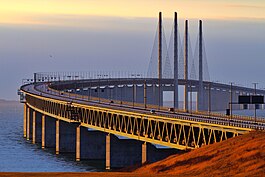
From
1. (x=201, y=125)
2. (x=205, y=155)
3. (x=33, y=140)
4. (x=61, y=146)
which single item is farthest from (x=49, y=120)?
(x=205, y=155)

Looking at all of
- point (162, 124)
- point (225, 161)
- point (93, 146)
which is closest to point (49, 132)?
point (93, 146)

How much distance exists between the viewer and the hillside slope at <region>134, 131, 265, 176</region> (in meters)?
56.2

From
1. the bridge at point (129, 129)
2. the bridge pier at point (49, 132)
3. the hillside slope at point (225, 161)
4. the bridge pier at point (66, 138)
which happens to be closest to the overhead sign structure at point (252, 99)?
the bridge at point (129, 129)

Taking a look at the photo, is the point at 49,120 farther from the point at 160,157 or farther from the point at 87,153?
the point at 160,157

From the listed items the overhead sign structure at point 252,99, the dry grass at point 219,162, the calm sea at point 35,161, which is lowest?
the calm sea at point 35,161

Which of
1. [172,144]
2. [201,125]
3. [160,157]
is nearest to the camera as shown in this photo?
[201,125]

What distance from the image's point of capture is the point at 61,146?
14362cm

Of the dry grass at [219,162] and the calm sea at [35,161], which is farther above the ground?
the dry grass at [219,162]

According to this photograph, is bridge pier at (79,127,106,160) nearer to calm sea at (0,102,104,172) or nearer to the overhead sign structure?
calm sea at (0,102,104,172)

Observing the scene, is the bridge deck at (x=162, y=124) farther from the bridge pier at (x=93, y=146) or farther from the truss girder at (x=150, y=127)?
the bridge pier at (x=93, y=146)

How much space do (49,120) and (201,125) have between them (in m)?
78.1

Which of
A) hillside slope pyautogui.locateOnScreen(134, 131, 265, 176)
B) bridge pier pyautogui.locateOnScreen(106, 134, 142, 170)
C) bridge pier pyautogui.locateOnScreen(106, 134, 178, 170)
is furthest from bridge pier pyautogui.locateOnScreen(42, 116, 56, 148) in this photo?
hillside slope pyautogui.locateOnScreen(134, 131, 265, 176)

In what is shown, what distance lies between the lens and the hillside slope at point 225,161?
2213 inches

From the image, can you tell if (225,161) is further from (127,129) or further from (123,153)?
(123,153)
